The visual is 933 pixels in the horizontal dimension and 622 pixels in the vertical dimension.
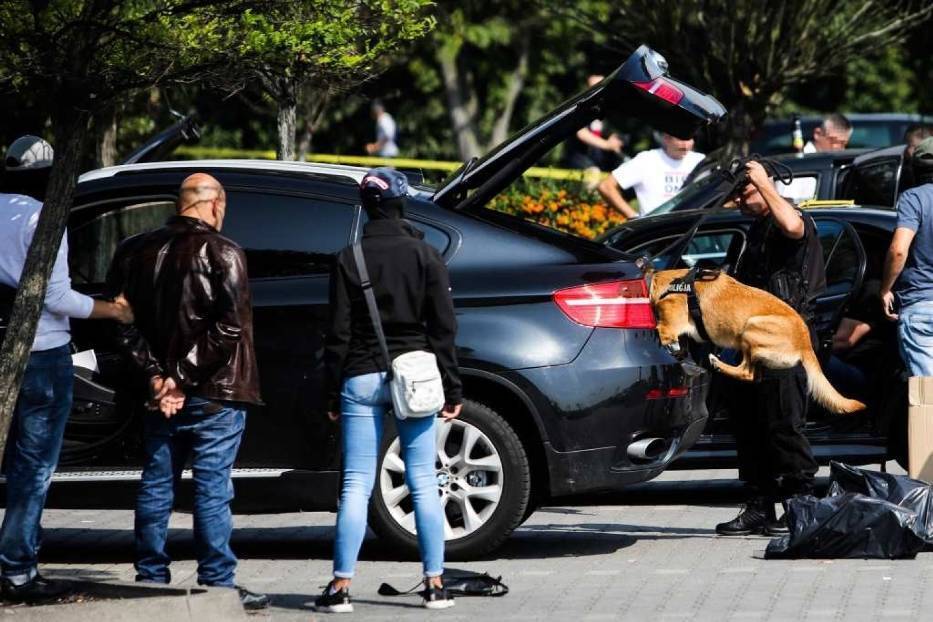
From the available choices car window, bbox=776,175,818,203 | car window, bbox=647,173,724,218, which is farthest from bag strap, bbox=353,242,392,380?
car window, bbox=776,175,818,203

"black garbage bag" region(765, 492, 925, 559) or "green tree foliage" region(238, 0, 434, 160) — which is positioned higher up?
"green tree foliage" region(238, 0, 434, 160)

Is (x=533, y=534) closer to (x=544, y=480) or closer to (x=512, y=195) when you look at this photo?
(x=544, y=480)

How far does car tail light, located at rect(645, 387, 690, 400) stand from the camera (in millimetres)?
7820

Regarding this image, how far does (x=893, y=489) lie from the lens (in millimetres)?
8047

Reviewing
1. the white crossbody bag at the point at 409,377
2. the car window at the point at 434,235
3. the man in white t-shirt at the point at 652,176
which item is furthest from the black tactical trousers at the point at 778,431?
the man in white t-shirt at the point at 652,176

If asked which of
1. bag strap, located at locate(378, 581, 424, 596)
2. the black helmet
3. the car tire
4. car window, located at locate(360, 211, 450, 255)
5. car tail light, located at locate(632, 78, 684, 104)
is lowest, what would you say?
bag strap, located at locate(378, 581, 424, 596)

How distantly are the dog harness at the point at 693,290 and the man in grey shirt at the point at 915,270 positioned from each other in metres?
0.99

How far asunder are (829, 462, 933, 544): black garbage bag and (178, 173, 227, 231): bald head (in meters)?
3.13

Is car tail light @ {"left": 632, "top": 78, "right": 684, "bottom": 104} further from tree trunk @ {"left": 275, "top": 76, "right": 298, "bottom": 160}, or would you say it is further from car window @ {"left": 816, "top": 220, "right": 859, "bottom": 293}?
tree trunk @ {"left": 275, "top": 76, "right": 298, "bottom": 160}

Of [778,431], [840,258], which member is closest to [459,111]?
[840,258]

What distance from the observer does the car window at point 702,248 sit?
9.79 meters

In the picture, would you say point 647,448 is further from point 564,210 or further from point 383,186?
point 564,210

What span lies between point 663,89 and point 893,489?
2.07 metres

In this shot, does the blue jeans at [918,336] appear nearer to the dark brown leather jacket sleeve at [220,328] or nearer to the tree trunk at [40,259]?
the dark brown leather jacket sleeve at [220,328]
